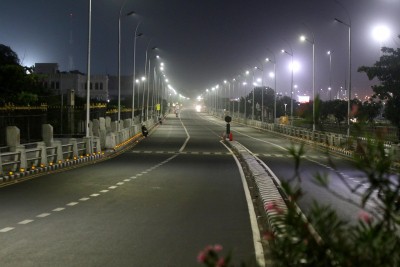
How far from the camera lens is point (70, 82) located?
411ft

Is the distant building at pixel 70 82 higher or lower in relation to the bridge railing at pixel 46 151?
higher

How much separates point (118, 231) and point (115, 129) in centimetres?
3499

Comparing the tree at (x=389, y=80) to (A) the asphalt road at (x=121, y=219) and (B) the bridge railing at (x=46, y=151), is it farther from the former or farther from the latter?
(A) the asphalt road at (x=121, y=219)

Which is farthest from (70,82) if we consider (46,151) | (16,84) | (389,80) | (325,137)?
(325,137)

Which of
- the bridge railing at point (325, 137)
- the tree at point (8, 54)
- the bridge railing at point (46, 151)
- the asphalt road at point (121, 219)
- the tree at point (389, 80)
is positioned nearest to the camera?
A: the bridge railing at point (325, 137)

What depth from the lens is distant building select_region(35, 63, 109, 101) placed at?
121938mm

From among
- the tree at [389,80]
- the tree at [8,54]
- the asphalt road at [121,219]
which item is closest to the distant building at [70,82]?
the tree at [8,54]

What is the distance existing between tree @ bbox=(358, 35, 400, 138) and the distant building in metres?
76.2

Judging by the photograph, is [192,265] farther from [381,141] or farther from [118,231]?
[381,141]

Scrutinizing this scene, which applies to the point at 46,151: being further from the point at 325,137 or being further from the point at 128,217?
the point at 325,137

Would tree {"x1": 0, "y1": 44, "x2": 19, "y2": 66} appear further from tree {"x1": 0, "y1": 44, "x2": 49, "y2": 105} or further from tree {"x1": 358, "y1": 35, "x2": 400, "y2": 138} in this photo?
tree {"x1": 358, "y1": 35, "x2": 400, "y2": 138}

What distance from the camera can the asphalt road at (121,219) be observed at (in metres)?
8.96

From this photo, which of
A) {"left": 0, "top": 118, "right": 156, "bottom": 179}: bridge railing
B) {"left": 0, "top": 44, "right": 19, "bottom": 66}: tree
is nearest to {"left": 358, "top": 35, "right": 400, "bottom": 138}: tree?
{"left": 0, "top": 118, "right": 156, "bottom": 179}: bridge railing

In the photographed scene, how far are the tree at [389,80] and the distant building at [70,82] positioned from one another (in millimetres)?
76240
